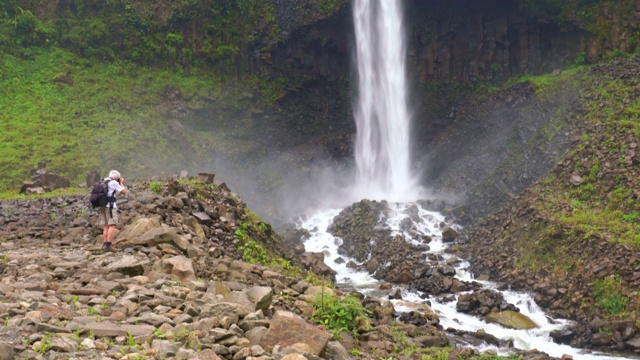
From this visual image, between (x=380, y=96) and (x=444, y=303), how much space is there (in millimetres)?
22669

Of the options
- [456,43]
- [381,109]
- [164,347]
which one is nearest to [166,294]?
[164,347]

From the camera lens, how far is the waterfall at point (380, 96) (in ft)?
121

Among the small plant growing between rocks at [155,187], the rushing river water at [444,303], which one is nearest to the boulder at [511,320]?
the rushing river water at [444,303]

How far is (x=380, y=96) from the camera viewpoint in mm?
38438

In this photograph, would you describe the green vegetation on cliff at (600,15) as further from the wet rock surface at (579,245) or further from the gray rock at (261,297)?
the gray rock at (261,297)

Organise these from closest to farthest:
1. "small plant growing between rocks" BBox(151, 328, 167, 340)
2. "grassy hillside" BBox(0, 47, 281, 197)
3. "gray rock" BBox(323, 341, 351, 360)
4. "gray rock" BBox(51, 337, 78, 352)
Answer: "gray rock" BBox(51, 337, 78, 352) < "small plant growing between rocks" BBox(151, 328, 167, 340) < "gray rock" BBox(323, 341, 351, 360) < "grassy hillside" BBox(0, 47, 281, 197)

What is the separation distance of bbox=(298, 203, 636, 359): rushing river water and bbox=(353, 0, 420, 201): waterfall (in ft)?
25.6

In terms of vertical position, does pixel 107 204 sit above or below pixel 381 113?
below

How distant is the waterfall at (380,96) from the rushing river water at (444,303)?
7.79 meters

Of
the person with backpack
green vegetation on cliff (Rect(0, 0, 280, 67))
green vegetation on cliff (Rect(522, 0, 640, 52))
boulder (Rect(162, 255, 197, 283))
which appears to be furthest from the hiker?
green vegetation on cliff (Rect(522, 0, 640, 52))

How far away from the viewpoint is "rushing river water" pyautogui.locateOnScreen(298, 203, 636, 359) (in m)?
14.8

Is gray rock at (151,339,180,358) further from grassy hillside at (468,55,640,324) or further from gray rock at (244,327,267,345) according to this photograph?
grassy hillside at (468,55,640,324)

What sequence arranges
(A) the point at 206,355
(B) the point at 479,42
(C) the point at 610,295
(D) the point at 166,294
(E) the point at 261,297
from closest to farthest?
(A) the point at 206,355 < (D) the point at 166,294 < (E) the point at 261,297 < (C) the point at 610,295 < (B) the point at 479,42

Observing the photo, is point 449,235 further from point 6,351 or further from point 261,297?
point 6,351
